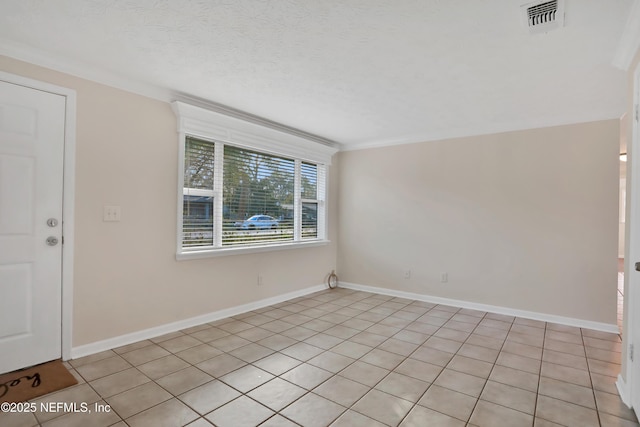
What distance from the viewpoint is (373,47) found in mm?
2299

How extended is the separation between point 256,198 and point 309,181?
115 cm

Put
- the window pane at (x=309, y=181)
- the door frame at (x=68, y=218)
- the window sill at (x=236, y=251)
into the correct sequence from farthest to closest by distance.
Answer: the window pane at (x=309, y=181) < the window sill at (x=236, y=251) < the door frame at (x=68, y=218)

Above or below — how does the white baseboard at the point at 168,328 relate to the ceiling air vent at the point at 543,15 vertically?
below

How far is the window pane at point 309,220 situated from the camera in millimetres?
5031

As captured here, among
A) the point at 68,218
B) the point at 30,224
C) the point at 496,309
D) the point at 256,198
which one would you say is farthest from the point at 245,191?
the point at 496,309

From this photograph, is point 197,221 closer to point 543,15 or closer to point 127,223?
point 127,223

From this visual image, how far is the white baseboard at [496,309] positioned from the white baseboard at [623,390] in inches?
58.2

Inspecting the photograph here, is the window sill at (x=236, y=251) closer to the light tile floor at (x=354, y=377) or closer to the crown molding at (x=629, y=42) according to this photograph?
the light tile floor at (x=354, y=377)

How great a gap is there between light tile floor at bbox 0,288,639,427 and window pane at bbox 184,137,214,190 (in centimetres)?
152

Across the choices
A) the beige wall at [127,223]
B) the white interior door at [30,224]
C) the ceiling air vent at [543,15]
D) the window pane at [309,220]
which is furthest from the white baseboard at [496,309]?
the white interior door at [30,224]

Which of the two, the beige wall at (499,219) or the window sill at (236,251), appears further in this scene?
the beige wall at (499,219)

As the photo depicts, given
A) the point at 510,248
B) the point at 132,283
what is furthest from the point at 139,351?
the point at 510,248

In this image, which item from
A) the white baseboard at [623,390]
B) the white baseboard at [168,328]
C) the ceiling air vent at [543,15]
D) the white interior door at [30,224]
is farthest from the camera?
the white baseboard at [168,328]

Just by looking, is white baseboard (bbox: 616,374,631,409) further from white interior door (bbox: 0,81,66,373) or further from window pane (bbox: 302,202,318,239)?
white interior door (bbox: 0,81,66,373)
